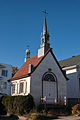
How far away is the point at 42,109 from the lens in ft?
71.7

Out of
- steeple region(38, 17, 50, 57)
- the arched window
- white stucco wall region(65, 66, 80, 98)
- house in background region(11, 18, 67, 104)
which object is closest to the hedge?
house in background region(11, 18, 67, 104)

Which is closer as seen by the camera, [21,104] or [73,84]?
[21,104]

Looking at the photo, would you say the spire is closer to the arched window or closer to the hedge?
the arched window

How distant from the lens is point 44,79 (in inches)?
988

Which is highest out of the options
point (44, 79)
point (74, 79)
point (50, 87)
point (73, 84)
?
point (74, 79)

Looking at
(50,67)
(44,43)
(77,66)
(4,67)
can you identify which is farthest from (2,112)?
(4,67)

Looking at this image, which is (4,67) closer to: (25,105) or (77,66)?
(77,66)

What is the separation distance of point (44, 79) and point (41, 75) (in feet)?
2.44

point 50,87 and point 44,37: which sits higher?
point 44,37

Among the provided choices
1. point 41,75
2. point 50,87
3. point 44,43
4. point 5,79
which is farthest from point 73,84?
point 5,79

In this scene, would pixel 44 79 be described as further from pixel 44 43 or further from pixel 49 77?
pixel 44 43

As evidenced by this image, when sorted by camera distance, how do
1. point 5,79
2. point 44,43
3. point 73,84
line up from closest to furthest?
point 44,43
point 73,84
point 5,79

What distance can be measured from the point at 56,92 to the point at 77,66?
691 centimetres

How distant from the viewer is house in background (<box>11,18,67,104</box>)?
948 inches
